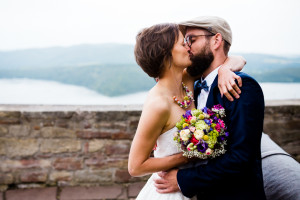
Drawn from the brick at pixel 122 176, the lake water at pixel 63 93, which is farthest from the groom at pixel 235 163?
the lake water at pixel 63 93

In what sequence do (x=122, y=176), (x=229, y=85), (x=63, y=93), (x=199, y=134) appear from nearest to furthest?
(x=199, y=134)
(x=229, y=85)
(x=122, y=176)
(x=63, y=93)

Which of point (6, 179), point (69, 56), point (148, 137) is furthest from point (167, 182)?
point (69, 56)

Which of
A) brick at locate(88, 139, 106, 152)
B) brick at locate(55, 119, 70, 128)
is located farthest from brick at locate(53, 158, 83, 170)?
brick at locate(55, 119, 70, 128)

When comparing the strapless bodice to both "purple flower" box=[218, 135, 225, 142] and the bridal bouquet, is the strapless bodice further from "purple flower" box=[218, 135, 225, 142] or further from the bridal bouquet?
"purple flower" box=[218, 135, 225, 142]

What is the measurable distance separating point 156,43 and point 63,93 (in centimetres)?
288

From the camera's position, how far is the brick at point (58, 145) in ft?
9.52

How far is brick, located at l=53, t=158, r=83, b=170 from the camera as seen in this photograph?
2941mm

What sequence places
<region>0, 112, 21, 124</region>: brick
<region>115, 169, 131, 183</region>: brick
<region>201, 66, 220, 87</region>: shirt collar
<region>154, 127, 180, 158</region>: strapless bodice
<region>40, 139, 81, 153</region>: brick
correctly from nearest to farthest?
<region>154, 127, 180, 158</region>: strapless bodice
<region>201, 66, 220, 87</region>: shirt collar
<region>0, 112, 21, 124</region>: brick
<region>40, 139, 81, 153</region>: brick
<region>115, 169, 131, 183</region>: brick

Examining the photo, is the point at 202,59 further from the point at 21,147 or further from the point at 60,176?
the point at 21,147

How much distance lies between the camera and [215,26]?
66.5 inches

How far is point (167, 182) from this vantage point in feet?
4.95

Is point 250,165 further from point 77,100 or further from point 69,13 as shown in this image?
point 69,13

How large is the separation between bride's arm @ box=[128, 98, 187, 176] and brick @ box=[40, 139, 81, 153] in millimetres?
1693

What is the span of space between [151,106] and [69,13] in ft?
11.1
